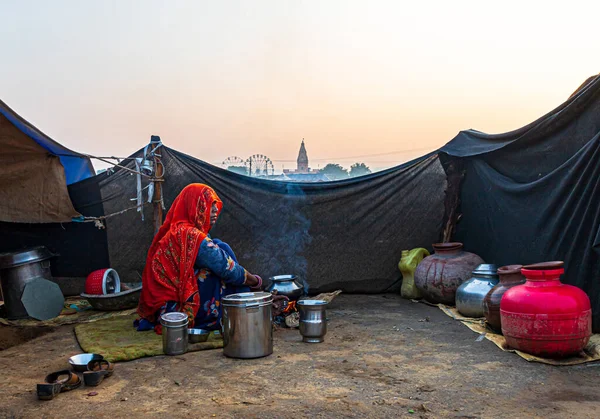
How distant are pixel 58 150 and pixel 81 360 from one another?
116 inches

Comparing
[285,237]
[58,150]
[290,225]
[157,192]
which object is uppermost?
[58,150]

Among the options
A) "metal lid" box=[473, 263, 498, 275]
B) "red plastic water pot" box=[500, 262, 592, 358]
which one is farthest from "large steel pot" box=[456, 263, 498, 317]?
"red plastic water pot" box=[500, 262, 592, 358]

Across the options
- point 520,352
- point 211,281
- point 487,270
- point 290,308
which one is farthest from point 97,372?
point 487,270

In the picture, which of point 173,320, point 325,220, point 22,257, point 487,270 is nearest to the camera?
point 173,320

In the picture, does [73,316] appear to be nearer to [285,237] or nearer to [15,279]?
[15,279]

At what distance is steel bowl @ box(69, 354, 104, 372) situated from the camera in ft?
12.1

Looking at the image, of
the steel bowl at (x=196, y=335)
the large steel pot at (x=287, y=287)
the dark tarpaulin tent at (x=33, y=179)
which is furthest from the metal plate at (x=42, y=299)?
the large steel pot at (x=287, y=287)

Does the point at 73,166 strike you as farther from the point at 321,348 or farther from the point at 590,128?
the point at 590,128

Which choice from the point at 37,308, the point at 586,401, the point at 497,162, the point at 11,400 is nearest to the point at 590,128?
the point at 497,162

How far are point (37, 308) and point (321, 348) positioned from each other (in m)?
3.38

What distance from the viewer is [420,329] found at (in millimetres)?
5078

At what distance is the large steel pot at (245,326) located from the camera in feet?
13.3

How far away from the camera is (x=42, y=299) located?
589cm

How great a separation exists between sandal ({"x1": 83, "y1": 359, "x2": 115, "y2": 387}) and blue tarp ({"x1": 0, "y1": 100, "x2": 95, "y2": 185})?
2542 mm
